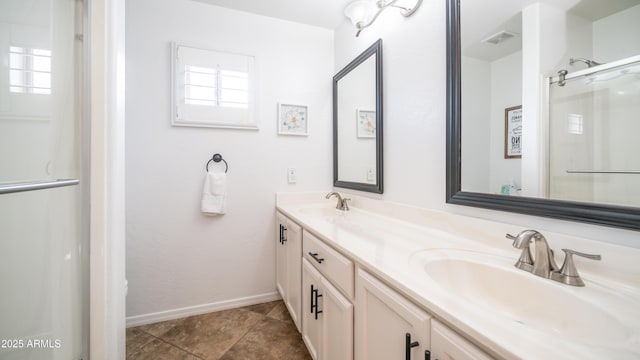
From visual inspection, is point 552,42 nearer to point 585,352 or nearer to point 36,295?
point 585,352

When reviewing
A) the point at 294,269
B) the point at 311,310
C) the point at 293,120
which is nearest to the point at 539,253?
the point at 311,310

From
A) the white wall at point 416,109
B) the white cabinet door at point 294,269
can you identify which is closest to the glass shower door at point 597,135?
the white wall at point 416,109

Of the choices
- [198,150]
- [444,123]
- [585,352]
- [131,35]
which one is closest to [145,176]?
[198,150]

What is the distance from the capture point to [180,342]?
158 centimetres

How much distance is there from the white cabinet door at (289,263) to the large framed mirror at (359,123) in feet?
1.87

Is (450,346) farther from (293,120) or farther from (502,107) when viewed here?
(293,120)

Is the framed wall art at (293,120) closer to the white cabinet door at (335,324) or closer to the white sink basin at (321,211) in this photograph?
the white sink basin at (321,211)

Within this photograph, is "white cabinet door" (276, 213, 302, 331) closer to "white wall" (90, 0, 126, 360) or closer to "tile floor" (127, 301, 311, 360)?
"tile floor" (127, 301, 311, 360)

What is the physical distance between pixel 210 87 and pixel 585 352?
2.15 m

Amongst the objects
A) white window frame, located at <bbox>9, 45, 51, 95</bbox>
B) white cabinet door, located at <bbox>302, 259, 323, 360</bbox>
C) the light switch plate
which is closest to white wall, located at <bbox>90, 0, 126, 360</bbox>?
white window frame, located at <bbox>9, 45, 51, 95</bbox>

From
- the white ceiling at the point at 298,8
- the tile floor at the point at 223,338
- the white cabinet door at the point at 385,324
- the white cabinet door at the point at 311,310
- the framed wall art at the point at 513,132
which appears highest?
the white ceiling at the point at 298,8

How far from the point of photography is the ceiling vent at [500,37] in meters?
0.92

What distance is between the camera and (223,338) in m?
1.62

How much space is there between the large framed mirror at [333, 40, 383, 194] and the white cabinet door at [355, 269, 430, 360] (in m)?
0.88
